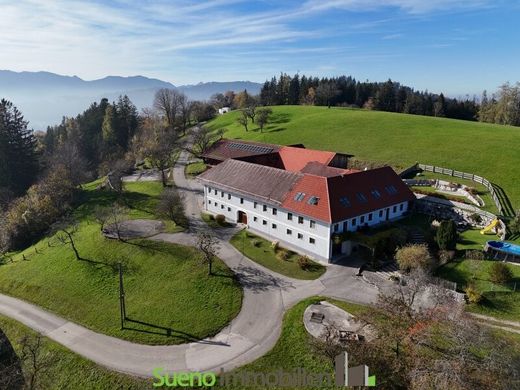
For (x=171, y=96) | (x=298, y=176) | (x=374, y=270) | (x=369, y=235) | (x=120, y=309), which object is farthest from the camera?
(x=171, y=96)

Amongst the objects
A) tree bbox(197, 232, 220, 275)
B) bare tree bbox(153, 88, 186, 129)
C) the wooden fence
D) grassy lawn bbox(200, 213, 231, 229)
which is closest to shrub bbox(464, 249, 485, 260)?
the wooden fence

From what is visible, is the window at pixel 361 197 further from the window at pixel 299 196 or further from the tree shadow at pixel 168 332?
the tree shadow at pixel 168 332

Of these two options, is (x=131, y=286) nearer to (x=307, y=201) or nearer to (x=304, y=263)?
(x=304, y=263)

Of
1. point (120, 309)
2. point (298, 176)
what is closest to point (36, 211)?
point (120, 309)

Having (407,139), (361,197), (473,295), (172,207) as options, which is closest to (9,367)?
(172,207)

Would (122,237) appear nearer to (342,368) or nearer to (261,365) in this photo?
(261,365)

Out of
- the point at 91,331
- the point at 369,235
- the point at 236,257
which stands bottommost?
the point at 91,331

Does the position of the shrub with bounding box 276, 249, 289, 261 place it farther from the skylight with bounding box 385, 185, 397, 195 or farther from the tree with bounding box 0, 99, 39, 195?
the tree with bounding box 0, 99, 39, 195
